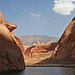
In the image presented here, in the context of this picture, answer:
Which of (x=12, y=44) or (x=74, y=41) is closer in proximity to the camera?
(x=12, y=44)

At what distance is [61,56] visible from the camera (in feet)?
208

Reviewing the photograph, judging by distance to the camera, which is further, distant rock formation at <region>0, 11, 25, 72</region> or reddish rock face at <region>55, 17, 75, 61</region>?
reddish rock face at <region>55, 17, 75, 61</region>

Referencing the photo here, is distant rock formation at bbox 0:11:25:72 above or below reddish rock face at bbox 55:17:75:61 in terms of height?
above

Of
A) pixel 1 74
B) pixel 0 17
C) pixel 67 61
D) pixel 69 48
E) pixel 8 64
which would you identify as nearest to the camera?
pixel 1 74

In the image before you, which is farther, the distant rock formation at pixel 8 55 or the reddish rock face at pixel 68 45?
the reddish rock face at pixel 68 45

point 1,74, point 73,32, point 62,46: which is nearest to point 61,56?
point 62,46

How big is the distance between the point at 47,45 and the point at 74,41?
151 feet

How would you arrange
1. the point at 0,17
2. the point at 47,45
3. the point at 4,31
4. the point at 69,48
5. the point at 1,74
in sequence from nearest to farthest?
the point at 1,74 → the point at 4,31 → the point at 0,17 → the point at 69,48 → the point at 47,45

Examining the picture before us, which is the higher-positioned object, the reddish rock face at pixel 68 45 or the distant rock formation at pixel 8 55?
the distant rock formation at pixel 8 55

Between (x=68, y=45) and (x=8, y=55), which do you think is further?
(x=68, y=45)

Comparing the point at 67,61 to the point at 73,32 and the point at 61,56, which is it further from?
the point at 73,32

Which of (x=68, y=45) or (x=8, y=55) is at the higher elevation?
(x=8, y=55)

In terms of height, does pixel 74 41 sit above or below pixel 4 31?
below

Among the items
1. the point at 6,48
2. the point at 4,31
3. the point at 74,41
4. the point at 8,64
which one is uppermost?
the point at 4,31
